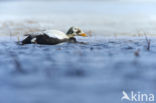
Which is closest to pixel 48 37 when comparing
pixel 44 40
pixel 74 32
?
pixel 44 40

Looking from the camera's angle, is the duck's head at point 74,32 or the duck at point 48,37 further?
the duck's head at point 74,32

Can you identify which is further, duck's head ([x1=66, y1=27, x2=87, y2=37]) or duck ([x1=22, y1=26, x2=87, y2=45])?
duck's head ([x1=66, y1=27, x2=87, y2=37])

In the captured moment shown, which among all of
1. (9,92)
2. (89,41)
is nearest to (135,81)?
(9,92)

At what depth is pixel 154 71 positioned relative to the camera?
2592mm

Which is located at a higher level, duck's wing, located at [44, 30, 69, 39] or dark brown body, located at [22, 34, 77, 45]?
duck's wing, located at [44, 30, 69, 39]

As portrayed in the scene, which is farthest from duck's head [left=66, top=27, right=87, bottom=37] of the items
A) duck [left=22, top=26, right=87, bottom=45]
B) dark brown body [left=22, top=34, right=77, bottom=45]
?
dark brown body [left=22, top=34, right=77, bottom=45]

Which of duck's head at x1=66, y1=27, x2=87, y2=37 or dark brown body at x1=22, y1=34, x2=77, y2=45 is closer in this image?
dark brown body at x1=22, y1=34, x2=77, y2=45

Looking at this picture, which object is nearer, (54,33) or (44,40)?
(54,33)

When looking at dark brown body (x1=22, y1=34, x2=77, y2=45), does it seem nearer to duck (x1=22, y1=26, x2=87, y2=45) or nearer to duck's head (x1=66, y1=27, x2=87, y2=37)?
duck (x1=22, y1=26, x2=87, y2=45)

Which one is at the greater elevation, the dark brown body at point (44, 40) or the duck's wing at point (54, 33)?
the duck's wing at point (54, 33)

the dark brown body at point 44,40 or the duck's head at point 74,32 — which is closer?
the dark brown body at point 44,40

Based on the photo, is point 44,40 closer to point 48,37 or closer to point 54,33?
point 48,37

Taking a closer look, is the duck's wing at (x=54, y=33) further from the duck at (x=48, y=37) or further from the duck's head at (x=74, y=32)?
the duck's head at (x=74, y=32)

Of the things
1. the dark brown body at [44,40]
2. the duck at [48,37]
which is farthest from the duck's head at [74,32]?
the dark brown body at [44,40]
